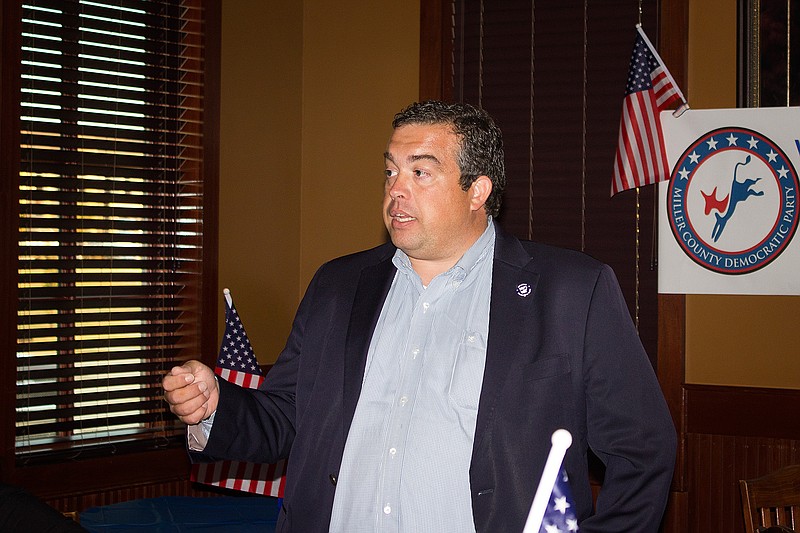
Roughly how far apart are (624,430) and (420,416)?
431 millimetres

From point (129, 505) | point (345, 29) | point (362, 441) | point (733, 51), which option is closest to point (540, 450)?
point (362, 441)

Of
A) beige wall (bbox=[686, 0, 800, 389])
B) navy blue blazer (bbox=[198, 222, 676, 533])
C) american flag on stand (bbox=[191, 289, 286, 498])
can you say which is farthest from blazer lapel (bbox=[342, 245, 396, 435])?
beige wall (bbox=[686, 0, 800, 389])

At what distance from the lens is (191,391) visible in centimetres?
189

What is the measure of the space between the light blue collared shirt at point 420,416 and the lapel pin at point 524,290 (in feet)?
0.26

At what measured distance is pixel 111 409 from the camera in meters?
4.02

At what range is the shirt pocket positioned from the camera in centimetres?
197

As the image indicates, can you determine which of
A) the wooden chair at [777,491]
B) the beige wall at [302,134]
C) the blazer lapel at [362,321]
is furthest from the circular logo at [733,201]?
the blazer lapel at [362,321]

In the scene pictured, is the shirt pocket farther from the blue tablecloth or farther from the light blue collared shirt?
the blue tablecloth

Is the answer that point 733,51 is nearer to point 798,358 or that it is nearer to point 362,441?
point 798,358

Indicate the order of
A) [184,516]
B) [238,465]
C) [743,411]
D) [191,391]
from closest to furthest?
[191,391] → [184,516] → [238,465] → [743,411]

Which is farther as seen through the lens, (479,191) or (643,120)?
(643,120)

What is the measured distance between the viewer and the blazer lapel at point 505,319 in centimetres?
194

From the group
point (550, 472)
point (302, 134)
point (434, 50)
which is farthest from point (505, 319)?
point (302, 134)

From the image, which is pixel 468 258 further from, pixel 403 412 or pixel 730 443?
pixel 730 443
